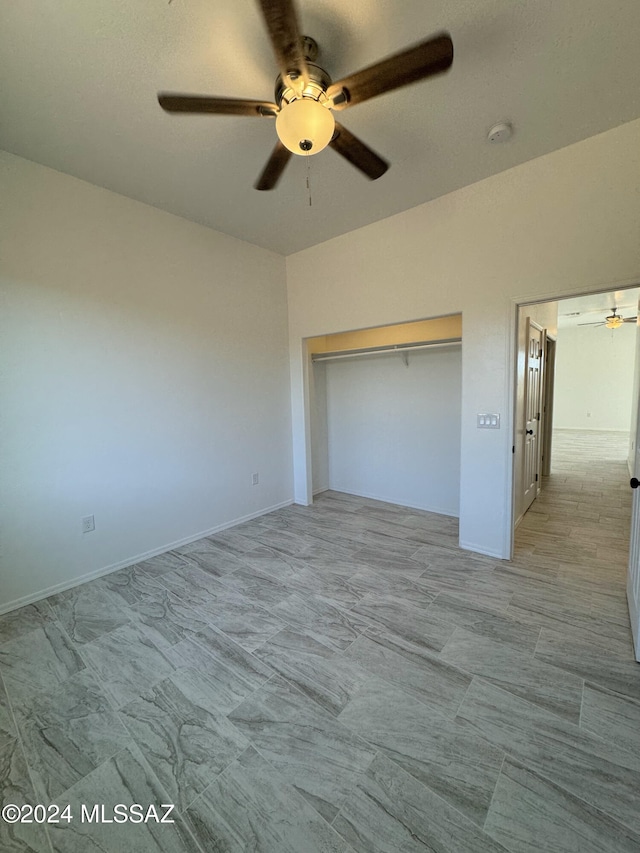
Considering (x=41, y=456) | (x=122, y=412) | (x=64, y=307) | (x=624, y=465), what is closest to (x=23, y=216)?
(x=64, y=307)

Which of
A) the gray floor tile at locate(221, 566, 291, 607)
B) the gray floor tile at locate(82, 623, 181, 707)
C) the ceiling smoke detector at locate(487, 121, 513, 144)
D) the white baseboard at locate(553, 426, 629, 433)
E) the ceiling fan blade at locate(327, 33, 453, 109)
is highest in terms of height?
the ceiling smoke detector at locate(487, 121, 513, 144)

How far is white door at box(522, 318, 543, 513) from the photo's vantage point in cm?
357

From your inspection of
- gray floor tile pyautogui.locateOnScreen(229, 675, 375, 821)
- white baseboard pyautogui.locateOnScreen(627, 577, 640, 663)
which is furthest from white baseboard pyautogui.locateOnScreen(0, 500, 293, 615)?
white baseboard pyautogui.locateOnScreen(627, 577, 640, 663)

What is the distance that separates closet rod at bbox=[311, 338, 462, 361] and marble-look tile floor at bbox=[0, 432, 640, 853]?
206cm

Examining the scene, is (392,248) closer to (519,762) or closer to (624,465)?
(519,762)

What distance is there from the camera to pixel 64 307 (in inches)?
98.7

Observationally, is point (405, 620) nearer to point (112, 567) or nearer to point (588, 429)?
point (112, 567)

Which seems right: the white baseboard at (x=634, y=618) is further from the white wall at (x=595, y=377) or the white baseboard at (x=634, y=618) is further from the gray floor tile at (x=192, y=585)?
the white wall at (x=595, y=377)

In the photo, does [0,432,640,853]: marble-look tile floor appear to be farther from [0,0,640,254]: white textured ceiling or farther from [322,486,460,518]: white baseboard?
[0,0,640,254]: white textured ceiling

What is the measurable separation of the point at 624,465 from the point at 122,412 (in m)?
7.57

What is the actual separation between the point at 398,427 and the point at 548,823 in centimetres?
337

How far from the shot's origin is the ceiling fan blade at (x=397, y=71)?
1.23 metres

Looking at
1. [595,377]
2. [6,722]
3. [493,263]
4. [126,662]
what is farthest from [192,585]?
[595,377]

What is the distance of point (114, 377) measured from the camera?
2.78 meters
